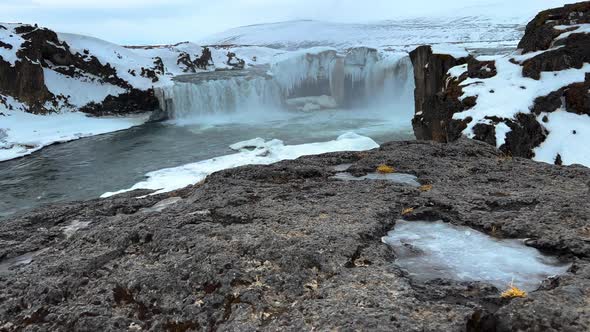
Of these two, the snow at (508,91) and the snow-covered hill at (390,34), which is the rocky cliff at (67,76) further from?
the snow-covered hill at (390,34)

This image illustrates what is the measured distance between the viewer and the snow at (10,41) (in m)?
35.2

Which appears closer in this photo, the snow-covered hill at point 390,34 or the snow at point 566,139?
the snow at point 566,139

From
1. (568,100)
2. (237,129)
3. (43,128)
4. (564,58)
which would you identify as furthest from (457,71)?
(43,128)

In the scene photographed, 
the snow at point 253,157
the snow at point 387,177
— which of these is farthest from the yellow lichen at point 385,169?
the snow at point 253,157

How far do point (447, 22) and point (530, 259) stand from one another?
175758mm

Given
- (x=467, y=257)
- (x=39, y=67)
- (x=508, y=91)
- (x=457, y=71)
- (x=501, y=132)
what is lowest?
(x=501, y=132)

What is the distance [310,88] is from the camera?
43.2m

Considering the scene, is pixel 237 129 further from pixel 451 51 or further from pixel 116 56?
pixel 116 56

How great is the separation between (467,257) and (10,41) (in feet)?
141

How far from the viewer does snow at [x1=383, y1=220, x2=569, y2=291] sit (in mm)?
2641

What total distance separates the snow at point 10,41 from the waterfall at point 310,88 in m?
11.2

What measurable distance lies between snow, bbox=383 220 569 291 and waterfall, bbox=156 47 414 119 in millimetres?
33294

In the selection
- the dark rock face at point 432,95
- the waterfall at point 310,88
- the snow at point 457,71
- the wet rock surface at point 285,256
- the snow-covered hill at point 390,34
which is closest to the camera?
the wet rock surface at point 285,256

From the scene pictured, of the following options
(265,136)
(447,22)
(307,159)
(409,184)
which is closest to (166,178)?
(265,136)
